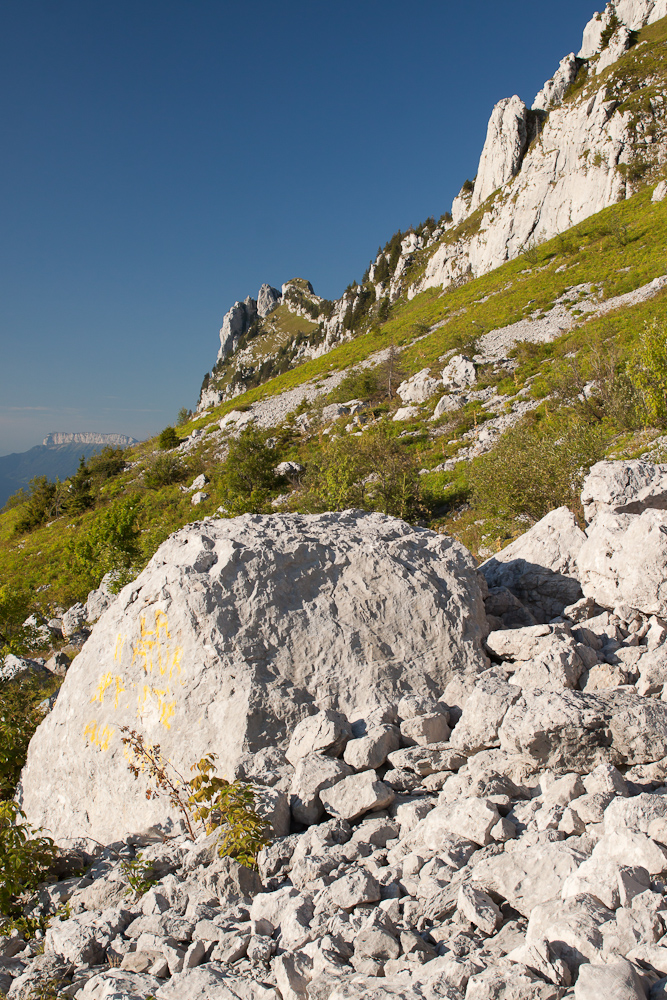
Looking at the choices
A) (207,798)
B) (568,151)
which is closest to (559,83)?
(568,151)

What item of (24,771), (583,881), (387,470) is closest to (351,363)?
(387,470)

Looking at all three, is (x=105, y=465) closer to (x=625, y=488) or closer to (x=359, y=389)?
(x=359, y=389)

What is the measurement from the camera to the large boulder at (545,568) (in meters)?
8.49

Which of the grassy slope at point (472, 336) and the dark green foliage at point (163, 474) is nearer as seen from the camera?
the grassy slope at point (472, 336)

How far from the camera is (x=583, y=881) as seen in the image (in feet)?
10.8

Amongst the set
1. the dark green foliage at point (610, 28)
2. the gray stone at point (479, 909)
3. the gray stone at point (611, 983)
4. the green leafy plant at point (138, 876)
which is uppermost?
the dark green foliage at point (610, 28)

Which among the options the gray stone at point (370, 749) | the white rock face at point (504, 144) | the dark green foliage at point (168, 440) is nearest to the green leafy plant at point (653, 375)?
the gray stone at point (370, 749)

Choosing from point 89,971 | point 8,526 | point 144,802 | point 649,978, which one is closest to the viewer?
point 649,978

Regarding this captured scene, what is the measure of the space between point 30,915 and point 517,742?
189 inches

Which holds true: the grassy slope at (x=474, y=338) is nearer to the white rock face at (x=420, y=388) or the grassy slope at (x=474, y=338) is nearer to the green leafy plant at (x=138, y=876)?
the white rock face at (x=420, y=388)

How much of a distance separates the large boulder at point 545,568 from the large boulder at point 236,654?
5.31 feet

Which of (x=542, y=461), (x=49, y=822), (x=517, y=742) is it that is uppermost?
(x=542, y=461)

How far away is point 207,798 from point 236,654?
61.8 inches

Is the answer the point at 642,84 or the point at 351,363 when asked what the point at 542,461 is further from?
the point at 642,84
